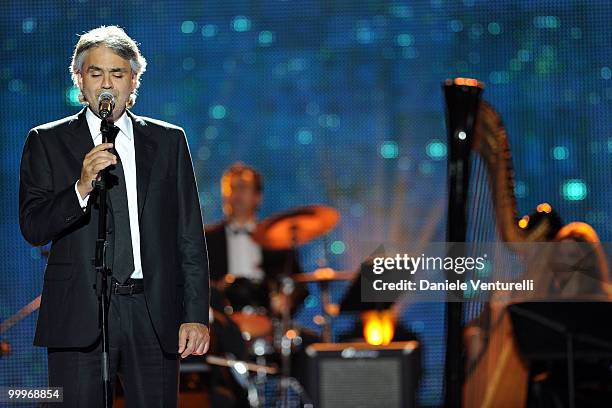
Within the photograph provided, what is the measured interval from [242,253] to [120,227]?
281 cm

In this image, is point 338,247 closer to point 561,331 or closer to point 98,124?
point 561,331

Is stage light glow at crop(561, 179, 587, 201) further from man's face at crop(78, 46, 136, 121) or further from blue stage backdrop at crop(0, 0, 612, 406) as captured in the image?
man's face at crop(78, 46, 136, 121)

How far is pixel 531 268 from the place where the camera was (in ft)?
13.2

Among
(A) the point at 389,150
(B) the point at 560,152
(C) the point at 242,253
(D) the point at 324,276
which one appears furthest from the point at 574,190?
(C) the point at 242,253

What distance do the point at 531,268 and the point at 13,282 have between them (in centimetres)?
247

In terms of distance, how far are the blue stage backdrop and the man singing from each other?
2490 mm

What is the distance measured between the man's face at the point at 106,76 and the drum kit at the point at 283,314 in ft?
7.70

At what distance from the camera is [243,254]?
5.03 meters

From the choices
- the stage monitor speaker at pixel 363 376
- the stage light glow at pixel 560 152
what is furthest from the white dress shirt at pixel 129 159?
the stage light glow at pixel 560 152

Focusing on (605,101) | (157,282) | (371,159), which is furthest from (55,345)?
(605,101)

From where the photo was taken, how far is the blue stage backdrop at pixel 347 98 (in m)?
4.71

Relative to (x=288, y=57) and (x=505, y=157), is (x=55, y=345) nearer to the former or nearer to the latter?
(x=505, y=157)

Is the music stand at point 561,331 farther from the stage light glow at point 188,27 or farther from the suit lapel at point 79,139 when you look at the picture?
the stage light glow at point 188,27

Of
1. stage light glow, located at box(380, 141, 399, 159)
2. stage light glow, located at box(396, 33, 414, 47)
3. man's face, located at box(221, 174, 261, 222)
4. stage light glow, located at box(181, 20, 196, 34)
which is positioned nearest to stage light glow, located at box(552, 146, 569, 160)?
stage light glow, located at box(380, 141, 399, 159)
